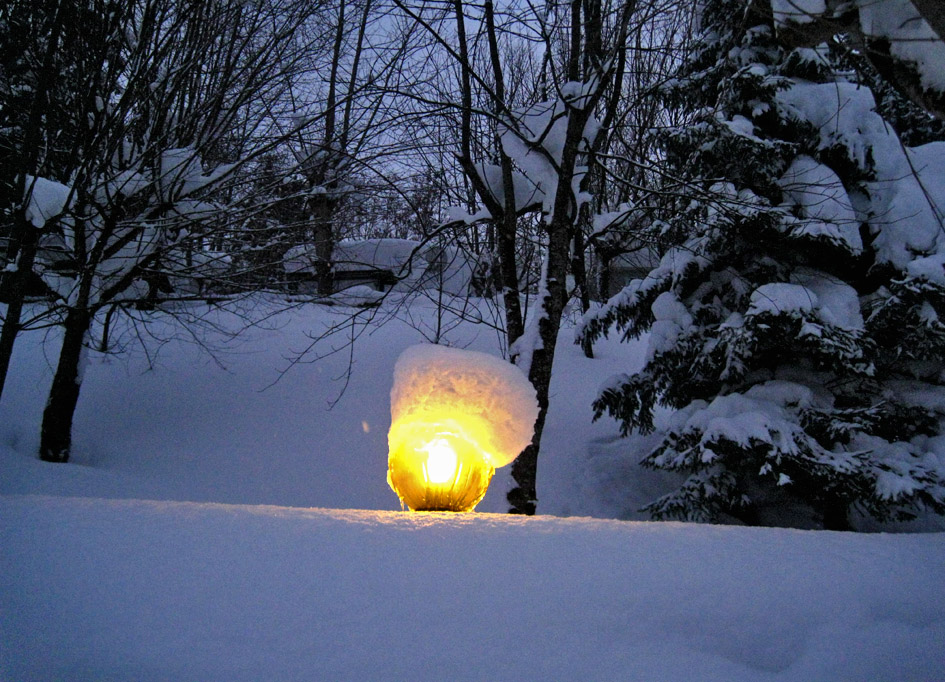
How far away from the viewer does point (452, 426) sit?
2266 mm

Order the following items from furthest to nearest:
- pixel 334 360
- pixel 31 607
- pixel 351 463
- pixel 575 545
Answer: pixel 334 360, pixel 351 463, pixel 575 545, pixel 31 607

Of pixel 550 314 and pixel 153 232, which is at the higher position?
pixel 153 232

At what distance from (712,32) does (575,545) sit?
576 centimetres

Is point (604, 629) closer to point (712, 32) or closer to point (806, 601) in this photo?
point (806, 601)

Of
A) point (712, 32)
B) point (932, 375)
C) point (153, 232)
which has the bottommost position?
point (932, 375)

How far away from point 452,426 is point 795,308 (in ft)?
11.0

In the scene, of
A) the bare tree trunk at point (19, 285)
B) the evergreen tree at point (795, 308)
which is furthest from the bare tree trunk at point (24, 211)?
the evergreen tree at point (795, 308)

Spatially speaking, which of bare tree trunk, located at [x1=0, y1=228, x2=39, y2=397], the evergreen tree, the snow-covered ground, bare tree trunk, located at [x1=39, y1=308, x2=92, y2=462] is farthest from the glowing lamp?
bare tree trunk, located at [x1=39, y1=308, x2=92, y2=462]

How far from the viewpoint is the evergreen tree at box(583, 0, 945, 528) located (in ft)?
14.3

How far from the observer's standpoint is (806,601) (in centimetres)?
141

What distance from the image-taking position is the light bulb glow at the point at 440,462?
222 cm

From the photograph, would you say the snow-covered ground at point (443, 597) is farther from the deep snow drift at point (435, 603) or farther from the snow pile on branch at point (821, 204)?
the snow pile on branch at point (821, 204)

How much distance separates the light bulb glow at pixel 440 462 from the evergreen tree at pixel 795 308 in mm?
2865

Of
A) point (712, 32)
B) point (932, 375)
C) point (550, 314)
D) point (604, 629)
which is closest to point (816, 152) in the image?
point (712, 32)
